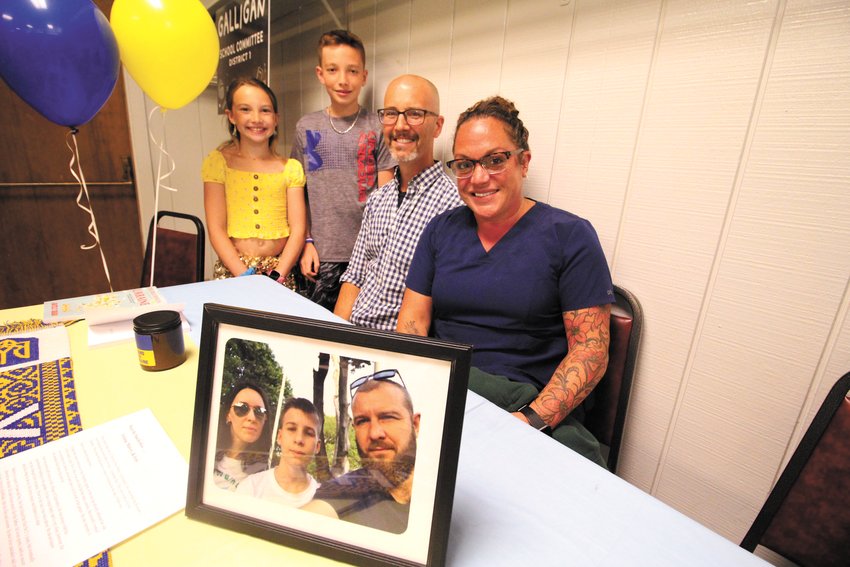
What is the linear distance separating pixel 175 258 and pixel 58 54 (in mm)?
1040

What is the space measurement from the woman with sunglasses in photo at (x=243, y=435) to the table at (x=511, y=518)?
86mm

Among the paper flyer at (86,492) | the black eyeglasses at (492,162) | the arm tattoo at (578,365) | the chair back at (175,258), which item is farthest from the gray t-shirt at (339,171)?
the paper flyer at (86,492)

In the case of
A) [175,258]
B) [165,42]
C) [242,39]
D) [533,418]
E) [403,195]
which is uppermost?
[242,39]

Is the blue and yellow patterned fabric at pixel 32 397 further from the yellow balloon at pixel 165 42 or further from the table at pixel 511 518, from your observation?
the yellow balloon at pixel 165 42

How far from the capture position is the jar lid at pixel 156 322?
34.5 inches

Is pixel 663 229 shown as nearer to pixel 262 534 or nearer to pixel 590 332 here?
pixel 590 332

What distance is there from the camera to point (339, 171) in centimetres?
211

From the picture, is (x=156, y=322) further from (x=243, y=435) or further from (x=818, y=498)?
(x=818, y=498)

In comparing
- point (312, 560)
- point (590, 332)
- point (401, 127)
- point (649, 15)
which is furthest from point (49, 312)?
point (649, 15)

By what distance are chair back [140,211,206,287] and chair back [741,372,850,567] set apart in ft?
6.93

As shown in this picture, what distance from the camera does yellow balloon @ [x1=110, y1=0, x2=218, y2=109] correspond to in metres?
1.27

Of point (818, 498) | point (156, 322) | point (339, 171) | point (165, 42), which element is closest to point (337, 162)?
point (339, 171)

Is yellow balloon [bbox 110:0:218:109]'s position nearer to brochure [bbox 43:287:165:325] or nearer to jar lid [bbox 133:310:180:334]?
brochure [bbox 43:287:165:325]

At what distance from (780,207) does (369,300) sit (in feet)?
4.30
